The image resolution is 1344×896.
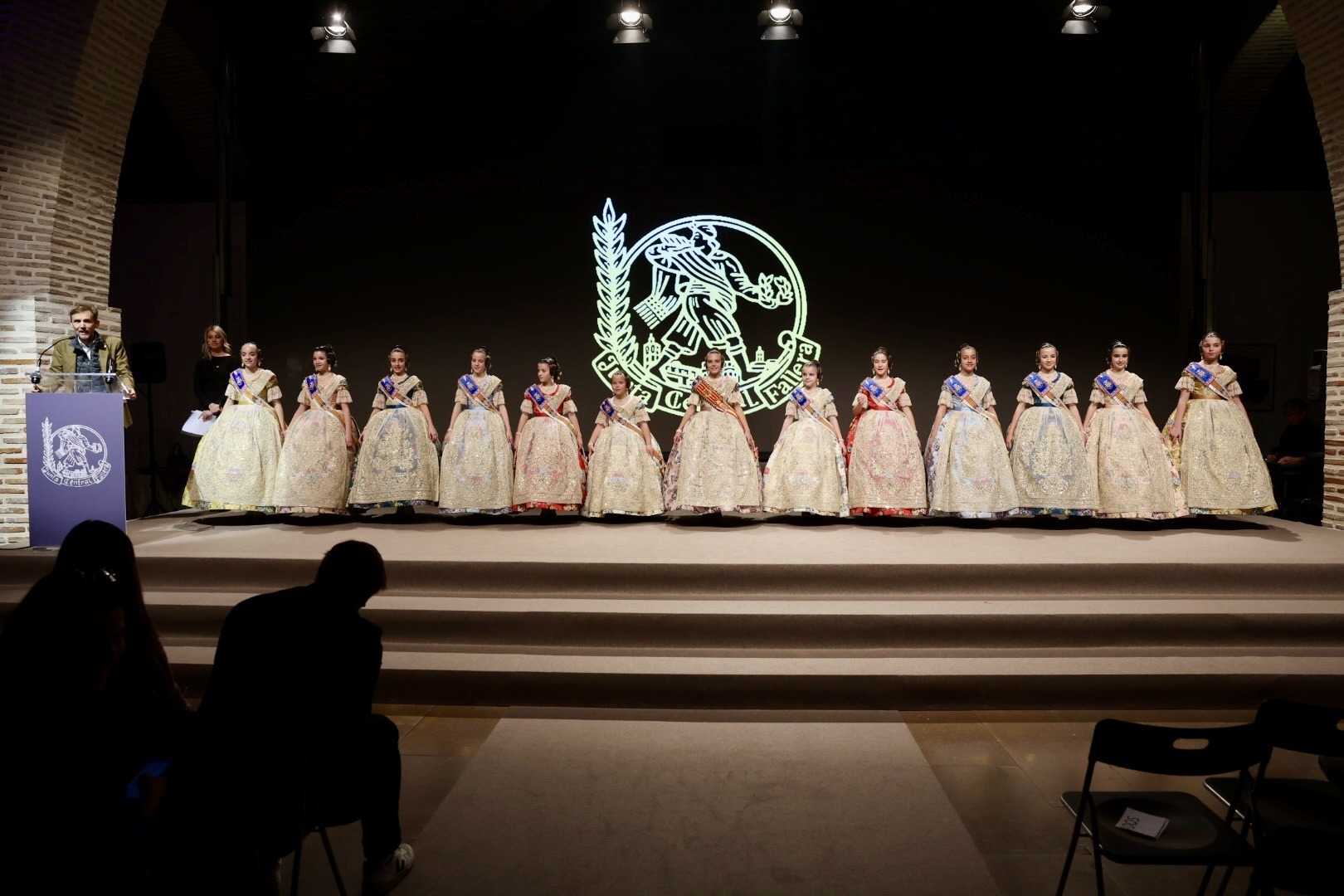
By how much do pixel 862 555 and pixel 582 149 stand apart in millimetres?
6172

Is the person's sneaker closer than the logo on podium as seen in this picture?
Yes

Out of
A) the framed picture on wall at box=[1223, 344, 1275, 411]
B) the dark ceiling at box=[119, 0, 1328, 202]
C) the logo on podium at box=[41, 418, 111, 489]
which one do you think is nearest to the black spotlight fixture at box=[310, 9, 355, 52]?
the dark ceiling at box=[119, 0, 1328, 202]

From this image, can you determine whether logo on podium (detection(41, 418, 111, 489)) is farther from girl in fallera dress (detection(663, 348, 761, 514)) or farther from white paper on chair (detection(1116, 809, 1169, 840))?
white paper on chair (detection(1116, 809, 1169, 840))

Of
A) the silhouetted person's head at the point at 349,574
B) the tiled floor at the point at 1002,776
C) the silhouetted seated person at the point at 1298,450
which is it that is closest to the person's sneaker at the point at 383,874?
the tiled floor at the point at 1002,776

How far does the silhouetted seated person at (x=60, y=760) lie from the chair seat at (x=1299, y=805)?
2.78 metres

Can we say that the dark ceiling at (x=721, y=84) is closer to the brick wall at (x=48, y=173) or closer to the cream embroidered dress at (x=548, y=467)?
the brick wall at (x=48, y=173)

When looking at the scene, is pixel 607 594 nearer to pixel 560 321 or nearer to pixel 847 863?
pixel 847 863

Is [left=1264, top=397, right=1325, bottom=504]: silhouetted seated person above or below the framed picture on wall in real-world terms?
below

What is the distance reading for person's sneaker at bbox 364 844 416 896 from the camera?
245cm

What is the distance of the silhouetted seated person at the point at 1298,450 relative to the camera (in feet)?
24.5

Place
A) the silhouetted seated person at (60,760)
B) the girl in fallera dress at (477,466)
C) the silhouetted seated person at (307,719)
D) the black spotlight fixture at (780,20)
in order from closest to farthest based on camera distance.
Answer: the silhouetted seated person at (60,760), the silhouetted seated person at (307,719), the girl in fallera dress at (477,466), the black spotlight fixture at (780,20)

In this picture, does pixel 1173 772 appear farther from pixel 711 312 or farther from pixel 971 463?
pixel 711 312

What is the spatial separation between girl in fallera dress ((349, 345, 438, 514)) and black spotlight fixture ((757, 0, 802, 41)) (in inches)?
161

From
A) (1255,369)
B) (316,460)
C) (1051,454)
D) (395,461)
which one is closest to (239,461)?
(316,460)
